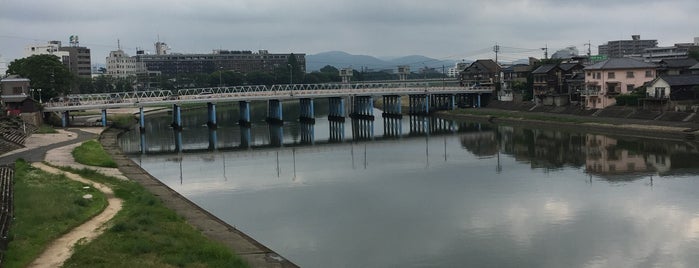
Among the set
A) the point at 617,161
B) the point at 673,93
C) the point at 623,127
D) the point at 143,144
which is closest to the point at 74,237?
the point at 617,161

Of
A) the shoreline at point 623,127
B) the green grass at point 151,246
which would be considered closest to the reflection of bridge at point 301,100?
the shoreline at point 623,127

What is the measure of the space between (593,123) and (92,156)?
82.9ft

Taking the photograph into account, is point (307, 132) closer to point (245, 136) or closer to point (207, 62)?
point (245, 136)

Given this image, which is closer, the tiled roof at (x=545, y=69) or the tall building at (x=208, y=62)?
the tiled roof at (x=545, y=69)

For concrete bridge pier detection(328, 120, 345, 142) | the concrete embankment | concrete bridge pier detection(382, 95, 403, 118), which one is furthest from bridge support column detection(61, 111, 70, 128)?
concrete bridge pier detection(382, 95, 403, 118)

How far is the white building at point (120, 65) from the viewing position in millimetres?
113312

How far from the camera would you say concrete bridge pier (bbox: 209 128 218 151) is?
32.3 metres

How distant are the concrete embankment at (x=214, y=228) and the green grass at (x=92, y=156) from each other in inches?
29.9

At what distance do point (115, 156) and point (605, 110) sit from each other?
26.5m

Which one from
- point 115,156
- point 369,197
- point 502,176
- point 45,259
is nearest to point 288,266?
point 45,259

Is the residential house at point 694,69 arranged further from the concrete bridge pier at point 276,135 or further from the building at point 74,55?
the building at point 74,55

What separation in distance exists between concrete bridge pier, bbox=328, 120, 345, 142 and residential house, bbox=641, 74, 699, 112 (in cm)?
1646

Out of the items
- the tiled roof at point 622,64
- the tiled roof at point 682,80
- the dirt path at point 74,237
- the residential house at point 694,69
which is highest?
the tiled roof at point 622,64

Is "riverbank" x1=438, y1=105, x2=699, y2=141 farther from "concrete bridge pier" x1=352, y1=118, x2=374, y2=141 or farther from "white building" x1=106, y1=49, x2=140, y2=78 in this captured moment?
"white building" x1=106, y1=49, x2=140, y2=78
